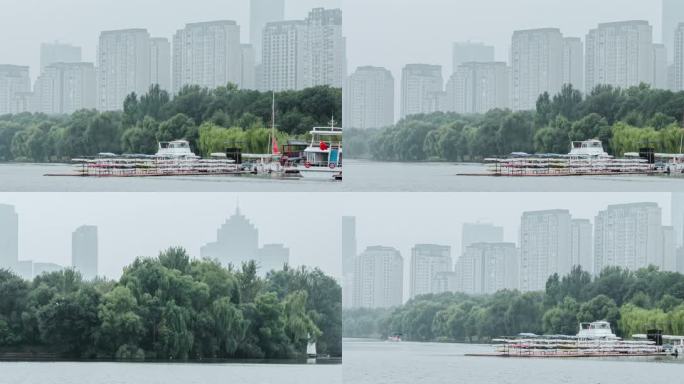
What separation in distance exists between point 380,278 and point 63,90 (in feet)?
15.6

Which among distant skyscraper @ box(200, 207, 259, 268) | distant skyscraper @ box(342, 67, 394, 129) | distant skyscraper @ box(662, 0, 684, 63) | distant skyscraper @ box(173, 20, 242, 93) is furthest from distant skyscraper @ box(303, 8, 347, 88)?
distant skyscraper @ box(662, 0, 684, 63)

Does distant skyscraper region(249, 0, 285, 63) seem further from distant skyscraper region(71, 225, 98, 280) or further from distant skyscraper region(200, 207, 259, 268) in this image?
distant skyscraper region(71, 225, 98, 280)

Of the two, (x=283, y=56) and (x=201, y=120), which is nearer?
(x=201, y=120)

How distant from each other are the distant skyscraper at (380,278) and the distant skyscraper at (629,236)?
8.44 ft

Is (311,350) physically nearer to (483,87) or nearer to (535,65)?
(483,87)

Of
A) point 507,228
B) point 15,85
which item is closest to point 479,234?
point 507,228

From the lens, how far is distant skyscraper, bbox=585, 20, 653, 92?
2330 cm

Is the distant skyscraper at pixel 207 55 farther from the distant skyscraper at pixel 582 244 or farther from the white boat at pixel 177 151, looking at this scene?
the distant skyscraper at pixel 582 244

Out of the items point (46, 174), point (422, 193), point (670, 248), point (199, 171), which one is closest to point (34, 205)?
point (46, 174)

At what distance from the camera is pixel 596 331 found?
24141 mm

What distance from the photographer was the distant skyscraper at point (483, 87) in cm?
2375

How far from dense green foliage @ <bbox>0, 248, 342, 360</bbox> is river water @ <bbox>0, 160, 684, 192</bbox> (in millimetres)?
1297

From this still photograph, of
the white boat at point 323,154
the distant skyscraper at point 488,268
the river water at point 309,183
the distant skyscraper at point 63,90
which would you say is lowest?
the distant skyscraper at point 488,268

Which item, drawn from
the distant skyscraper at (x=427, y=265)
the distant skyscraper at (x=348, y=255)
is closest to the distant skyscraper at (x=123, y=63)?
the distant skyscraper at (x=348, y=255)
